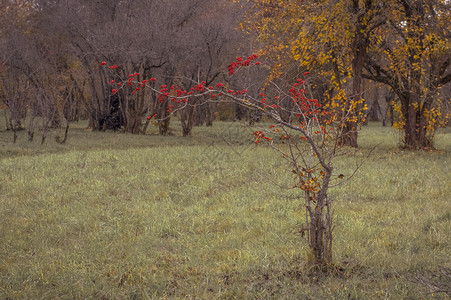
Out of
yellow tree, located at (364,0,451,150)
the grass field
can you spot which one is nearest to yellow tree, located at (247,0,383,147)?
yellow tree, located at (364,0,451,150)

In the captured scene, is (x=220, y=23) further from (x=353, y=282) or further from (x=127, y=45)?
(x=353, y=282)

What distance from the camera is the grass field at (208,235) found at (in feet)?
15.3

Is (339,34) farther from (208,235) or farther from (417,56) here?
(208,235)

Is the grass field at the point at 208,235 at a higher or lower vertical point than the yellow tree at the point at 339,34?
lower

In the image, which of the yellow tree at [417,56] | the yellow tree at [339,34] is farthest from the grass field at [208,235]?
the yellow tree at [417,56]

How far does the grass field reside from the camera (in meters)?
4.67

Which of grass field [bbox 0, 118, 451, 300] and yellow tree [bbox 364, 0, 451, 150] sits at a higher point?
yellow tree [bbox 364, 0, 451, 150]

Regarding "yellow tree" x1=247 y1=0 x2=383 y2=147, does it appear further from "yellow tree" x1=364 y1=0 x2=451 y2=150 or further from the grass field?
the grass field

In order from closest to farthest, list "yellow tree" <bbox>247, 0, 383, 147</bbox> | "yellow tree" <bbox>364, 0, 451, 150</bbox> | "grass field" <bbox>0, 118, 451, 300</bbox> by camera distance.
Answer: "grass field" <bbox>0, 118, 451, 300</bbox> → "yellow tree" <bbox>247, 0, 383, 147</bbox> → "yellow tree" <bbox>364, 0, 451, 150</bbox>

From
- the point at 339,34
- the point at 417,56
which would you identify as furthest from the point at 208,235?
the point at 417,56

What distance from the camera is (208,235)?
640 cm

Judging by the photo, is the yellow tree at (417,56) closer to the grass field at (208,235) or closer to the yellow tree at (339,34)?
the yellow tree at (339,34)

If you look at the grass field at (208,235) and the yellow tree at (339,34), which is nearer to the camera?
the grass field at (208,235)

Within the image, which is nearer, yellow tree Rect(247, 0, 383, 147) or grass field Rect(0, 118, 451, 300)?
grass field Rect(0, 118, 451, 300)
